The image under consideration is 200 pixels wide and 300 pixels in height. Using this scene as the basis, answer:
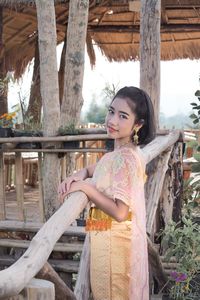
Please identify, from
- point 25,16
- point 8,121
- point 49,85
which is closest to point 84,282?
point 49,85

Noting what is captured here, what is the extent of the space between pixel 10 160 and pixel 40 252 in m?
5.83

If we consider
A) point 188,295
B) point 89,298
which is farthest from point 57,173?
point 89,298

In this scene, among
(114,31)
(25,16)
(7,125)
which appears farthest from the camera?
(114,31)

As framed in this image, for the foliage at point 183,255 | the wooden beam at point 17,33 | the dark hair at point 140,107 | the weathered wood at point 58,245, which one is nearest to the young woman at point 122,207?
the dark hair at point 140,107

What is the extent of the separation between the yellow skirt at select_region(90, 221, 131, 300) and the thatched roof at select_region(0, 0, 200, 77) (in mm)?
6373

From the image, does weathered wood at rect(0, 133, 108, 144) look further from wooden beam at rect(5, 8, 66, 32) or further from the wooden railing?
wooden beam at rect(5, 8, 66, 32)

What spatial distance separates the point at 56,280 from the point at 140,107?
0.79 metres

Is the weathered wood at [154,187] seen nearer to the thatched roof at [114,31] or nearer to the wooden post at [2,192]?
the wooden post at [2,192]

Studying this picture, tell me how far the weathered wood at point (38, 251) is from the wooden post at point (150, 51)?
2.79 meters

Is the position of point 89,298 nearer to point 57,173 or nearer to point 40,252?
point 40,252

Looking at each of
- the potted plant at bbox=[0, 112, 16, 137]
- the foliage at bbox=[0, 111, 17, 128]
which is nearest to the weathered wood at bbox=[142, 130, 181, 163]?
the potted plant at bbox=[0, 112, 16, 137]

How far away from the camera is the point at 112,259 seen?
223cm

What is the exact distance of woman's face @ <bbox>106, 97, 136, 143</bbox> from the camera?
212cm

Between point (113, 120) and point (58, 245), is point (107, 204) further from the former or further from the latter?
point (58, 245)
